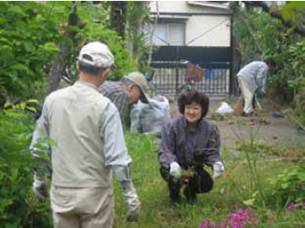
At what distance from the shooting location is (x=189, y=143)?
625cm

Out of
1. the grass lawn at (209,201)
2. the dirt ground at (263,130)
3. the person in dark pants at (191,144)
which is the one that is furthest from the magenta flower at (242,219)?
the dirt ground at (263,130)

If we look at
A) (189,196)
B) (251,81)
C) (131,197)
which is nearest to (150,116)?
(189,196)

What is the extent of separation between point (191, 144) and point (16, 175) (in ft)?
8.08

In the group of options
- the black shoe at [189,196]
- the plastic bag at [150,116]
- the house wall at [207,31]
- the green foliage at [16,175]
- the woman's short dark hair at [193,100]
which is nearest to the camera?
the green foliage at [16,175]

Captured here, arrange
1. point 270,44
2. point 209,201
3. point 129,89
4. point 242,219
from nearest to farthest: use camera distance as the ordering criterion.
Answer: point 242,219 → point 209,201 → point 129,89 → point 270,44

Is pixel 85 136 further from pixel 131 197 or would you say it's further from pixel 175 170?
pixel 175 170

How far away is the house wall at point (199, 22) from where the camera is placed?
34.6 meters

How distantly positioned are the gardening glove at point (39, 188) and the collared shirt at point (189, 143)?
1.87m

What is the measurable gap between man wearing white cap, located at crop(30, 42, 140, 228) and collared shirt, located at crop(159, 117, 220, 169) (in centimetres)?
220

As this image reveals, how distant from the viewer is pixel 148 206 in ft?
21.3

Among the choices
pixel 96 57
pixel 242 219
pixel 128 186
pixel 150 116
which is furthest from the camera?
pixel 150 116

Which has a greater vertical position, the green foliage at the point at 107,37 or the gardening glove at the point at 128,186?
the green foliage at the point at 107,37

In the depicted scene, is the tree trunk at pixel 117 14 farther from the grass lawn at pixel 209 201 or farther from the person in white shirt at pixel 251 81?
the person in white shirt at pixel 251 81

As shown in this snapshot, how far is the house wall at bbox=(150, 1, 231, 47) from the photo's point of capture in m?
34.6
